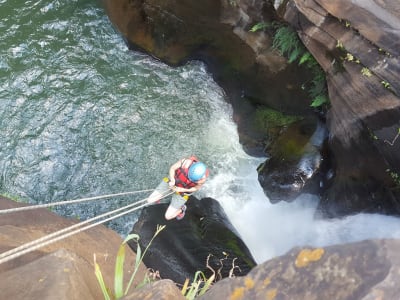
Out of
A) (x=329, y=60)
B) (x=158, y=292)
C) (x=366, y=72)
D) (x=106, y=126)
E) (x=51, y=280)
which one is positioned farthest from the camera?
(x=106, y=126)

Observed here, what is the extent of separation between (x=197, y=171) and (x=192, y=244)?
1.67 meters

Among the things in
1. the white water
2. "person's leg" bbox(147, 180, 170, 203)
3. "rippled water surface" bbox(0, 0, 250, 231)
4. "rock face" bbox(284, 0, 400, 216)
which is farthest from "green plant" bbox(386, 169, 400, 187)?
"rippled water surface" bbox(0, 0, 250, 231)

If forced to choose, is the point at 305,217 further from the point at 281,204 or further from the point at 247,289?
the point at 247,289

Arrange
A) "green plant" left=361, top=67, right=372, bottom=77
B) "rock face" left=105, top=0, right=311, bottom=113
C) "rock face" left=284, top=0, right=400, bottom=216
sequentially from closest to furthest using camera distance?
"rock face" left=284, top=0, right=400, bottom=216
"green plant" left=361, top=67, right=372, bottom=77
"rock face" left=105, top=0, right=311, bottom=113

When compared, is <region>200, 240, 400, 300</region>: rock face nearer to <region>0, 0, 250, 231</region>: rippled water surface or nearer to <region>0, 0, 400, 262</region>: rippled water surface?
<region>0, 0, 400, 262</region>: rippled water surface

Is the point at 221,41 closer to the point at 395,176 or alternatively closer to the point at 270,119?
the point at 270,119

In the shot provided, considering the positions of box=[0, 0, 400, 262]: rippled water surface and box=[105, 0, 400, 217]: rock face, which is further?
box=[0, 0, 400, 262]: rippled water surface

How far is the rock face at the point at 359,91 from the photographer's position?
221 inches

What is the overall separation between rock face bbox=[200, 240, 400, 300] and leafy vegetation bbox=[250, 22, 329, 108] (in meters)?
5.41

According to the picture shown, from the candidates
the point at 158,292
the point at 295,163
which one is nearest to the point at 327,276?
the point at 158,292

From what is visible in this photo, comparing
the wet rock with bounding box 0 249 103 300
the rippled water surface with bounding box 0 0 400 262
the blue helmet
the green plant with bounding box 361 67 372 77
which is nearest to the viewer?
the wet rock with bounding box 0 249 103 300

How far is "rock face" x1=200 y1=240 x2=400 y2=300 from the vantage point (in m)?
2.29

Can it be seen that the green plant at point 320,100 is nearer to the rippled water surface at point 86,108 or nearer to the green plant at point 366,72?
the green plant at point 366,72

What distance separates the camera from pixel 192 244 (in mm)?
7055
